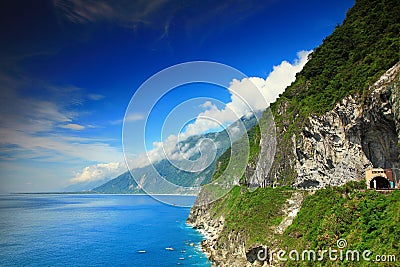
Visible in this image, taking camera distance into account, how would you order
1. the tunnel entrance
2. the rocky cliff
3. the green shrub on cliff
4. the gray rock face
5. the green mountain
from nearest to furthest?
the green shrub on cliff, the green mountain, the gray rock face, the rocky cliff, the tunnel entrance

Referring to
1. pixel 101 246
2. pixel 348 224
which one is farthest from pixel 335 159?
pixel 101 246

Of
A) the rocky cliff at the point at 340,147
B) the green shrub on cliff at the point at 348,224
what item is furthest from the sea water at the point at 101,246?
the green shrub on cliff at the point at 348,224

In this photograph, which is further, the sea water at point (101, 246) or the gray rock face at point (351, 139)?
the sea water at point (101, 246)

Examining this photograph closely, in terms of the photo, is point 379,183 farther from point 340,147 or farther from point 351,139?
point 340,147

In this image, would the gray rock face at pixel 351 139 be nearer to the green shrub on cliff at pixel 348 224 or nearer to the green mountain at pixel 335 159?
the green mountain at pixel 335 159

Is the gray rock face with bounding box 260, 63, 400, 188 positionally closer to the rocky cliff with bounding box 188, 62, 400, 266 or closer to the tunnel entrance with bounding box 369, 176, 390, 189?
the rocky cliff with bounding box 188, 62, 400, 266

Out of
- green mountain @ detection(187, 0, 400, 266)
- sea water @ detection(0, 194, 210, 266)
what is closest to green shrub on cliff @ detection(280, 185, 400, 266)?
green mountain @ detection(187, 0, 400, 266)
